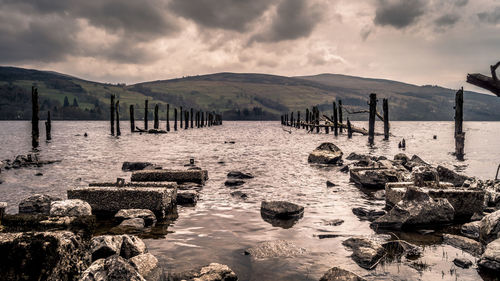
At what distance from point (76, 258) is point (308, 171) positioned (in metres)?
12.5

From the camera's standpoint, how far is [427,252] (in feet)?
17.5

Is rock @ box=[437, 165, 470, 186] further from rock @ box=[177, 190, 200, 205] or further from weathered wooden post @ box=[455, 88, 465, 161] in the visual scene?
weathered wooden post @ box=[455, 88, 465, 161]

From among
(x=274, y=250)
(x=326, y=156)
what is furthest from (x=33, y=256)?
(x=326, y=156)

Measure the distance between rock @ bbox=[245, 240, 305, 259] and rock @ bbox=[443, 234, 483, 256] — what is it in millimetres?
2666

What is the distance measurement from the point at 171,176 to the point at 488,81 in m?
9.57

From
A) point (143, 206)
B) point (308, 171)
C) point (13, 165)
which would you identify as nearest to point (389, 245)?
point (143, 206)

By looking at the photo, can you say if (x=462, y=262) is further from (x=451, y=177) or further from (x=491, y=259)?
(x=451, y=177)

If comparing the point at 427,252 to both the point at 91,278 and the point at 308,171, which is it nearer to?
the point at 91,278

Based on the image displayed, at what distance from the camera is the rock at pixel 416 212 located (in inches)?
259

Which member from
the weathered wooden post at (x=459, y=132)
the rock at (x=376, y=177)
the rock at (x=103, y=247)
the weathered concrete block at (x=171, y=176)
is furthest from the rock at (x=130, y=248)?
the weathered wooden post at (x=459, y=132)

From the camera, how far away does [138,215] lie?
7.05 m

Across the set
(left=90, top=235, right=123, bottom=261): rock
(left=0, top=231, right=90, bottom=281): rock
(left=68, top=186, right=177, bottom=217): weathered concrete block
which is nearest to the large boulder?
(left=90, top=235, right=123, bottom=261): rock

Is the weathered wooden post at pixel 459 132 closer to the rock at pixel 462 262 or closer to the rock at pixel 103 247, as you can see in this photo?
the rock at pixel 462 262

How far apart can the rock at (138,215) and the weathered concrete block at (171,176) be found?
3892 mm
